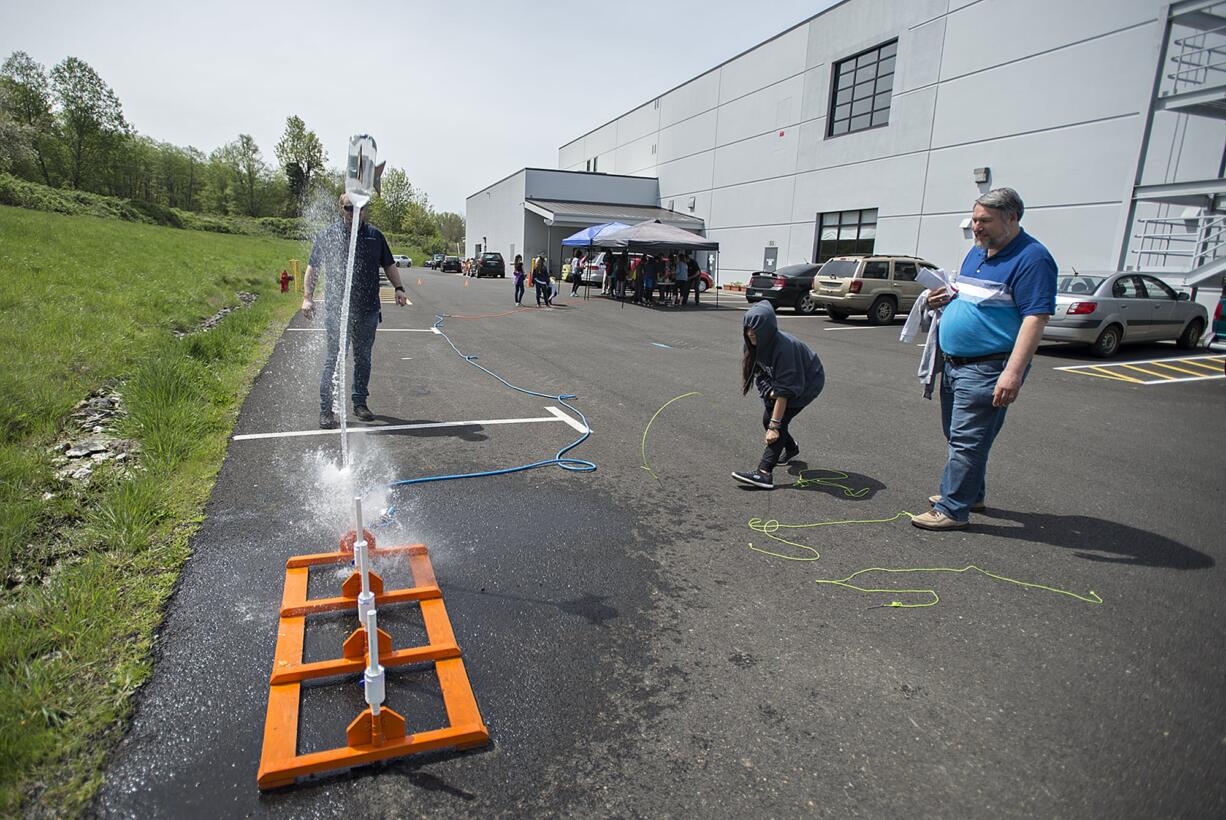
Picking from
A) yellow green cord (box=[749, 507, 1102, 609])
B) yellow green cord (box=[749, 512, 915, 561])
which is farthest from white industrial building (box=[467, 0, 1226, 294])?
yellow green cord (box=[749, 507, 1102, 609])

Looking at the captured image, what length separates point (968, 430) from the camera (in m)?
3.93

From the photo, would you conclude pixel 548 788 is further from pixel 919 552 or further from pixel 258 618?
pixel 919 552

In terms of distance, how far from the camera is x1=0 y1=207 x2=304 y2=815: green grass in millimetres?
2131

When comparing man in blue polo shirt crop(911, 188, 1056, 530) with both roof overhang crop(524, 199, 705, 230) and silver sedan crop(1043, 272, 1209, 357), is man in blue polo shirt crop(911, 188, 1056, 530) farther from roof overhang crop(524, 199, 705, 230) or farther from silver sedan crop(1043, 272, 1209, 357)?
roof overhang crop(524, 199, 705, 230)

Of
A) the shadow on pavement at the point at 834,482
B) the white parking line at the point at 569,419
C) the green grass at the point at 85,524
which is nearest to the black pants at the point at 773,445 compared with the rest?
the shadow on pavement at the point at 834,482

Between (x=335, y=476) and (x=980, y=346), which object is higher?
(x=980, y=346)

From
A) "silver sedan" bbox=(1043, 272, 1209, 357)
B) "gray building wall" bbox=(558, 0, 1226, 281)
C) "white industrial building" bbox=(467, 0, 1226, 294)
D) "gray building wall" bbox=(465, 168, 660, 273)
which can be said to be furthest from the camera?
"gray building wall" bbox=(465, 168, 660, 273)

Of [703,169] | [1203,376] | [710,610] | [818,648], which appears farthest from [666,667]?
[703,169]

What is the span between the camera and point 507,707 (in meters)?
2.42

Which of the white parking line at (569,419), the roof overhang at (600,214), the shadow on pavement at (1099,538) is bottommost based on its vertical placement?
the shadow on pavement at (1099,538)

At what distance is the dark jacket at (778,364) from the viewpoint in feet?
15.4

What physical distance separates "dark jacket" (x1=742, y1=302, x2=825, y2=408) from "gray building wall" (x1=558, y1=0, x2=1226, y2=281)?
11275 millimetres

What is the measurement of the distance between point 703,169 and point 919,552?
3230 cm

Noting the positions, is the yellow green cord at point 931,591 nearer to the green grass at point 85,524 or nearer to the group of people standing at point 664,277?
the green grass at point 85,524
